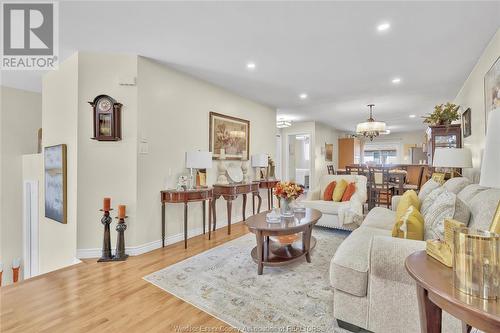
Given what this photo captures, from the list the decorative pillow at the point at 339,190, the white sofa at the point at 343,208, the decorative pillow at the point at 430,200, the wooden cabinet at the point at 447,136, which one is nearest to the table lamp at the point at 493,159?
the decorative pillow at the point at 430,200

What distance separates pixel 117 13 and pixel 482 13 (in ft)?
10.8

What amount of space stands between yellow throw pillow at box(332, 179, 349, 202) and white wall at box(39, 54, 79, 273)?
12.2 ft

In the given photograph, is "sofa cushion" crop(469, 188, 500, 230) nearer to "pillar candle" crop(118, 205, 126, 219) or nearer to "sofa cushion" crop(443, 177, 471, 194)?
"sofa cushion" crop(443, 177, 471, 194)

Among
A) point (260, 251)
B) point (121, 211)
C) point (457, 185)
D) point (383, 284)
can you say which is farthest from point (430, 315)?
point (121, 211)

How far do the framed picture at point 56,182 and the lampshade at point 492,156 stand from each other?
3.96 m

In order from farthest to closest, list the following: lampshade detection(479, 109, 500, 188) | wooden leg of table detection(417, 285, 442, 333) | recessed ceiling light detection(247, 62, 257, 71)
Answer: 1. recessed ceiling light detection(247, 62, 257, 71)
2. wooden leg of table detection(417, 285, 442, 333)
3. lampshade detection(479, 109, 500, 188)

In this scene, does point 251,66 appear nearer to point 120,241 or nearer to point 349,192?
point 349,192

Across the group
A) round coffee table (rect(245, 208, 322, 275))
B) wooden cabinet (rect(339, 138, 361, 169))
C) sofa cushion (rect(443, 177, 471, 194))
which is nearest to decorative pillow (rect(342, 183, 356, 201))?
round coffee table (rect(245, 208, 322, 275))

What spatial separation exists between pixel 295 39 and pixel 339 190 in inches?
98.0

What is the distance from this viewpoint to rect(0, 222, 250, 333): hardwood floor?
1.76 m

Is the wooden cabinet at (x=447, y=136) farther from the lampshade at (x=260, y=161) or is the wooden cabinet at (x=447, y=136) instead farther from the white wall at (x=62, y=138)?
the white wall at (x=62, y=138)

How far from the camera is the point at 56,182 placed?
3.32 metres

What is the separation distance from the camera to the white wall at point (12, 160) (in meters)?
4.28

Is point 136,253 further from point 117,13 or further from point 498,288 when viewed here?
point 498,288
